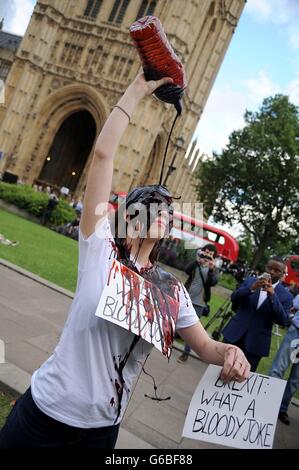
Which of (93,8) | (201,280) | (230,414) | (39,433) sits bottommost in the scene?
(39,433)

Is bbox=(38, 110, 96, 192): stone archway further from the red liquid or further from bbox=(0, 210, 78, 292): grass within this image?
the red liquid

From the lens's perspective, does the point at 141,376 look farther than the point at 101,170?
Yes

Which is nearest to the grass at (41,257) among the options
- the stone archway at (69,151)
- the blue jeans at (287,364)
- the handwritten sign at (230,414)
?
the blue jeans at (287,364)

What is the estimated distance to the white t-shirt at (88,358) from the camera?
1.49 m

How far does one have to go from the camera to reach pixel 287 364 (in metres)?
5.26

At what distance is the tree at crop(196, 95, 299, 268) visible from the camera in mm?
26312

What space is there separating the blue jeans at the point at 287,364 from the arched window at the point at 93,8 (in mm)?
36283

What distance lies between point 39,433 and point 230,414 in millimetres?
825

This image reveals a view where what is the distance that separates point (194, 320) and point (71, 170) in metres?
40.1

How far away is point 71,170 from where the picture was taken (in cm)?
4044

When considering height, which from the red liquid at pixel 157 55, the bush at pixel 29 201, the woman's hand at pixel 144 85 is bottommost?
the bush at pixel 29 201

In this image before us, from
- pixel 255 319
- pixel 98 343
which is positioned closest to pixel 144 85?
pixel 98 343

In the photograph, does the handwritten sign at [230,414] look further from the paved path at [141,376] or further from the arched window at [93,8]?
the arched window at [93,8]

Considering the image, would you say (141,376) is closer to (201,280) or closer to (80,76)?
(201,280)
